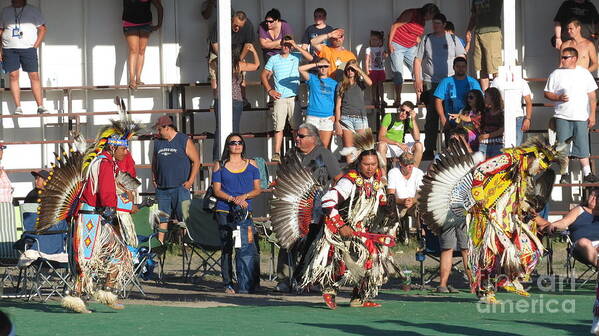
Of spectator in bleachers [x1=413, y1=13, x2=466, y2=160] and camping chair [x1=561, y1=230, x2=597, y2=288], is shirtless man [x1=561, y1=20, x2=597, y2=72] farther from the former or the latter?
camping chair [x1=561, y1=230, x2=597, y2=288]

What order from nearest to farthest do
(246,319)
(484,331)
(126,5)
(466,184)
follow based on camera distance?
(484,331), (246,319), (466,184), (126,5)

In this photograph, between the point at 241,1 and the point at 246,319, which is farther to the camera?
the point at 241,1

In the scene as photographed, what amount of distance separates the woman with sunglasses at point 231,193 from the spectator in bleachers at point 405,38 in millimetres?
3844

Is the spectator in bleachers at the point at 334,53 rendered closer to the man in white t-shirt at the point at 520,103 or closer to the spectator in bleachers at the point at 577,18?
the man in white t-shirt at the point at 520,103

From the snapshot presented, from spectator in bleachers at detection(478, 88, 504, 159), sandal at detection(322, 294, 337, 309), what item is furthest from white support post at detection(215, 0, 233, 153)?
sandal at detection(322, 294, 337, 309)

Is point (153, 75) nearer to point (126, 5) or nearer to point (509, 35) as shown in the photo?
point (126, 5)

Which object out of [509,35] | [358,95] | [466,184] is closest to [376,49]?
[358,95]

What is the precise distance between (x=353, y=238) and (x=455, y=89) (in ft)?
15.0

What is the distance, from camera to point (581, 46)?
1495 centimetres

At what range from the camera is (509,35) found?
13.2m

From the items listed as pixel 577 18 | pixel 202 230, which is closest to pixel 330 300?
pixel 202 230

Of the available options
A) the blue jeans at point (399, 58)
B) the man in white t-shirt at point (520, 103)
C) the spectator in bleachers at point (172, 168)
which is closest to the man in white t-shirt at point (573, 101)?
the man in white t-shirt at point (520, 103)

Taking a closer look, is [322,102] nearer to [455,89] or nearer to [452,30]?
[455,89]

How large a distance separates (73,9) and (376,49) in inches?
151
